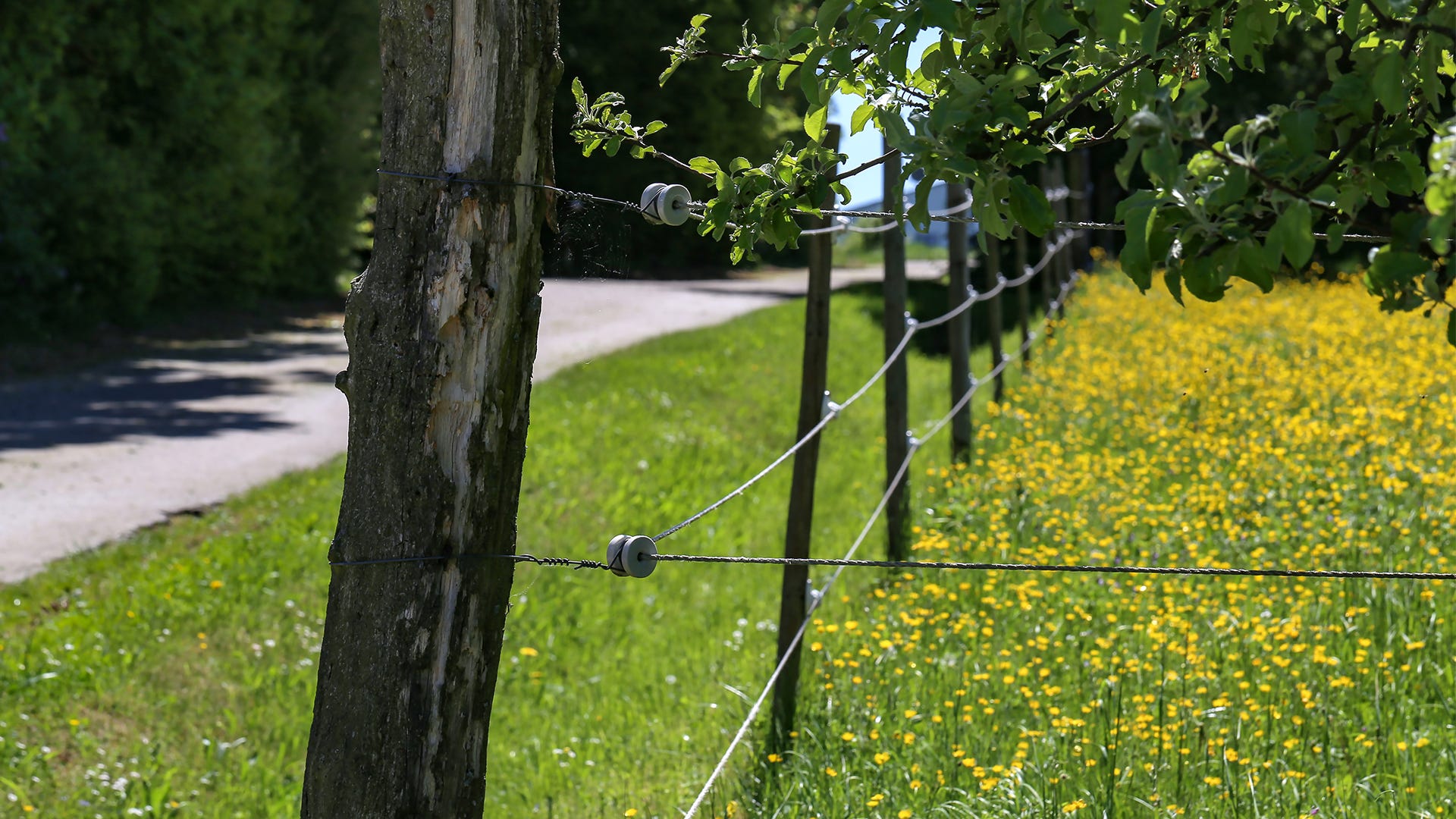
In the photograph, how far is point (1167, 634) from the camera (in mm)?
4344

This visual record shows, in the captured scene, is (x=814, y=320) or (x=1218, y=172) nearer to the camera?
(x=1218, y=172)

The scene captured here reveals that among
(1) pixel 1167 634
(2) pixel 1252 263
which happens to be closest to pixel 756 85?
(2) pixel 1252 263

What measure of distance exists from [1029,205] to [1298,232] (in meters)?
0.46

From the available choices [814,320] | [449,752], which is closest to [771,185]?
[449,752]

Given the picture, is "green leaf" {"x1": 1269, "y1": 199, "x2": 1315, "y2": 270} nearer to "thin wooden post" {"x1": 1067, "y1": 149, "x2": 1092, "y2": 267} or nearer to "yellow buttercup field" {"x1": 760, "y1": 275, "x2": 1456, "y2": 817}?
"yellow buttercup field" {"x1": 760, "y1": 275, "x2": 1456, "y2": 817}

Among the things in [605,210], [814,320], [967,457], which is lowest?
[967,457]

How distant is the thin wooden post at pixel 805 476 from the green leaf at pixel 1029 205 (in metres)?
2.44

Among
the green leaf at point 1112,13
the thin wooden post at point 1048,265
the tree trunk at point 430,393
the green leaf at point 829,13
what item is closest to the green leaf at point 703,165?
the tree trunk at point 430,393

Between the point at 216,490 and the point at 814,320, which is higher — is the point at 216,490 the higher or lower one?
the lower one

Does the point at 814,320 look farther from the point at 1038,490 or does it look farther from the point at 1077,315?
the point at 1077,315

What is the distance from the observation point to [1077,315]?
13.2m

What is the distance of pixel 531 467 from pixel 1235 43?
6.51 meters

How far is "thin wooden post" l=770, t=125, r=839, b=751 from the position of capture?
4336mm

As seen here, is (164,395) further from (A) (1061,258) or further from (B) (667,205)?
(B) (667,205)
